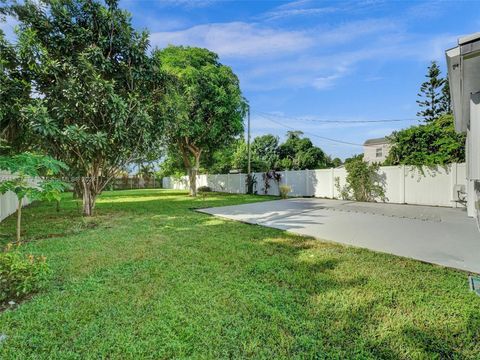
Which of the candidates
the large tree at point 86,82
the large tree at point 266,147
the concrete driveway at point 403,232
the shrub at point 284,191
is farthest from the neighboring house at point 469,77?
the large tree at point 266,147

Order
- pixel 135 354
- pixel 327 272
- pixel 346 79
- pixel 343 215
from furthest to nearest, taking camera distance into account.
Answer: pixel 346 79
pixel 343 215
pixel 327 272
pixel 135 354

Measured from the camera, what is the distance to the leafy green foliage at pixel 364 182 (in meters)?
10.5

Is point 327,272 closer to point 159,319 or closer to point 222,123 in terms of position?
point 159,319

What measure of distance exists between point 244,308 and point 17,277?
238 cm

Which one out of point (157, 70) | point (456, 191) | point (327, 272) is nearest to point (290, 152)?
point (456, 191)

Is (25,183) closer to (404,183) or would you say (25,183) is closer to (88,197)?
(88,197)

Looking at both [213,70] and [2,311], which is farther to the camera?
[213,70]

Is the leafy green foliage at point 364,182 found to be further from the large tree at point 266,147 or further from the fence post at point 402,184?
the large tree at point 266,147

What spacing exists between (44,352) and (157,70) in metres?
7.74

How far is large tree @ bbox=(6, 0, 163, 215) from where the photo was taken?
607 centimetres

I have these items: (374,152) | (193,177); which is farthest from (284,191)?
(374,152)

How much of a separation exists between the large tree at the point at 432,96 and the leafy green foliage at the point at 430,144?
7936 mm

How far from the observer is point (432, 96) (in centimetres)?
1568

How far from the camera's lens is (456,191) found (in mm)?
8164
